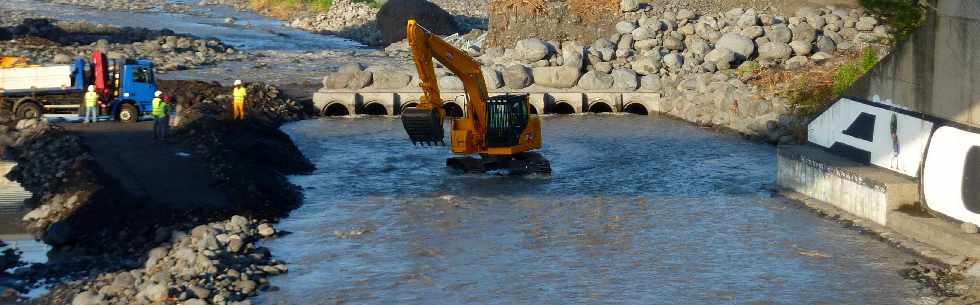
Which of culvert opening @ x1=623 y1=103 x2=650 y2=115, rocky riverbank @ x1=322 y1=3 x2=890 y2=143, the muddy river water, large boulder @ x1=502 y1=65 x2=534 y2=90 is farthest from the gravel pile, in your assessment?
culvert opening @ x1=623 y1=103 x2=650 y2=115

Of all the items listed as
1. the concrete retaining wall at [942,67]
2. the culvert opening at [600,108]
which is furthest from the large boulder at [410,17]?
the concrete retaining wall at [942,67]

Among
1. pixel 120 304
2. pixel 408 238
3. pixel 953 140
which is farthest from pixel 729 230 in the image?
pixel 120 304

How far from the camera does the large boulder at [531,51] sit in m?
54.6

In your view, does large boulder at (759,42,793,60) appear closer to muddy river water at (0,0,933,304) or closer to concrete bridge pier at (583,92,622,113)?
concrete bridge pier at (583,92,622,113)

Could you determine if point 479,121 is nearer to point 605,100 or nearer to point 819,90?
point 819,90

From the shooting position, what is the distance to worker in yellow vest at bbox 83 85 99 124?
42.8 m

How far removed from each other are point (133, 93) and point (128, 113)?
2.48 feet

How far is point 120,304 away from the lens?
2216 cm

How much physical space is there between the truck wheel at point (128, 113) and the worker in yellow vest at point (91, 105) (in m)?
1.23

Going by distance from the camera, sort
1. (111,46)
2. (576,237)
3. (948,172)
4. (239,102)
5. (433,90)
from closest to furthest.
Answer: (948,172), (576,237), (433,90), (239,102), (111,46)

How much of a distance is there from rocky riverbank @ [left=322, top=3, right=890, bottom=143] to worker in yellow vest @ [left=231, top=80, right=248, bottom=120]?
9000 mm

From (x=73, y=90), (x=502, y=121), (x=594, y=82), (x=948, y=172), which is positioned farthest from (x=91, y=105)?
(x=948, y=172)

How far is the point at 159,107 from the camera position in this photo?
3797 centimetres

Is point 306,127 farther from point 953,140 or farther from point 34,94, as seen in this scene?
point 953,140
